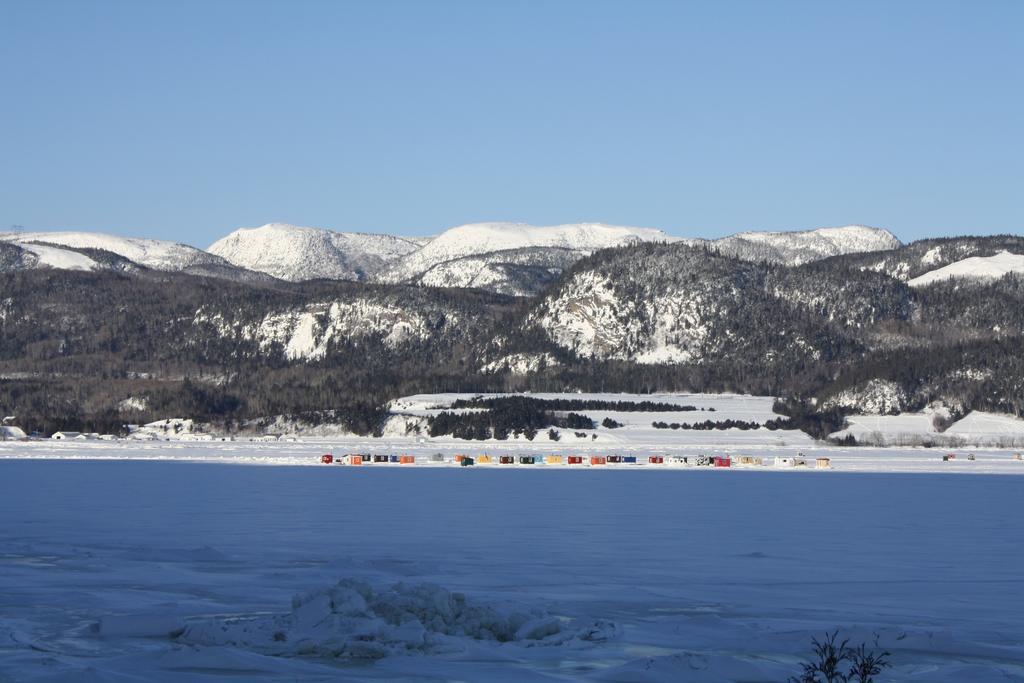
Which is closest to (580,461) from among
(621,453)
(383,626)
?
(621,453)

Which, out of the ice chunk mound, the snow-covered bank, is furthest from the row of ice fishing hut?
the ice chunk mound

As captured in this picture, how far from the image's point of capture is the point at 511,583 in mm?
51156

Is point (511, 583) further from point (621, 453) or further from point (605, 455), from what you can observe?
point (621, 453)

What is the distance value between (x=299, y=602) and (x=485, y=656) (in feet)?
21.8

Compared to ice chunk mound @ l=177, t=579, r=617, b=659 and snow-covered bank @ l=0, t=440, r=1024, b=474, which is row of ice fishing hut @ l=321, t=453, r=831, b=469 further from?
ice chunk mound @ l=177, t=579, r=617, b=659

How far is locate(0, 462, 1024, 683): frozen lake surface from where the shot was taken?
38.0 meters

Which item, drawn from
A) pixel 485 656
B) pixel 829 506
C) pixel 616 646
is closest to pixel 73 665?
pixel 485 656

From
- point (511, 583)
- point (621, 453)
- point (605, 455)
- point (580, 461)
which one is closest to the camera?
point (511, 583)

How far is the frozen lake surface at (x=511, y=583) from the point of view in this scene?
125 ft

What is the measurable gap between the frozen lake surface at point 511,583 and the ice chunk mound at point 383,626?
10 cm

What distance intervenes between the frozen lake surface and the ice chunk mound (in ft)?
0.31

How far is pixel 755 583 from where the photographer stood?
51.9 m

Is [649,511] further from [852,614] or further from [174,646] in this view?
[174,646]

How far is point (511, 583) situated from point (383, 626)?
1080 centimetres
